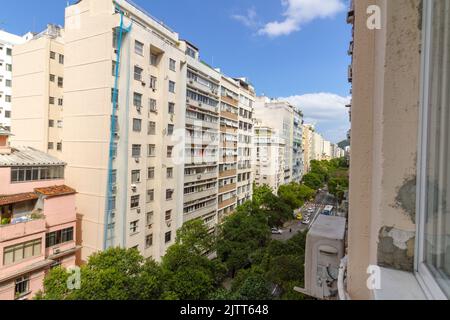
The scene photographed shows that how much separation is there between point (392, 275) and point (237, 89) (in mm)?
19455

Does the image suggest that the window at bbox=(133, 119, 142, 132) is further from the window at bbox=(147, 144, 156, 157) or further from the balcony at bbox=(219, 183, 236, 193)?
the balcony at bbox=(219, 183, 236, 193)

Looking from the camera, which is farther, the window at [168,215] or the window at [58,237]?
the window at [168,215]

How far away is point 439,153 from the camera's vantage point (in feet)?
3.00

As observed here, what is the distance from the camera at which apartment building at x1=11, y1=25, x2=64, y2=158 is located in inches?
461

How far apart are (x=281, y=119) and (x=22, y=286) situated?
27.3 m

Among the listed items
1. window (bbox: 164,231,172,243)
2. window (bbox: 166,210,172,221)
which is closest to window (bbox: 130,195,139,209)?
window (bbox: 166,210,172,221)

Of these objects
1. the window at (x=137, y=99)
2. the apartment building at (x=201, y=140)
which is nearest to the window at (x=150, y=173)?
the apartment building at (x=201, y=140)

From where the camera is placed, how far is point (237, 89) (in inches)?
768

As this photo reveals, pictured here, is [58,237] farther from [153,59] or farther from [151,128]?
[153,59]

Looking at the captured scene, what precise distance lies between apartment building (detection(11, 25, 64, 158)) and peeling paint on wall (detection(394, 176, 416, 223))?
542 inches

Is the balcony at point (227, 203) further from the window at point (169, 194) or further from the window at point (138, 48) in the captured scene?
the window at point (138, 48)

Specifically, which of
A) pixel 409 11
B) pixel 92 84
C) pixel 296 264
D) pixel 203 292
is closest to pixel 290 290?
pixel 296 264

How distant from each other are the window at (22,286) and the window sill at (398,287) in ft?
31.4

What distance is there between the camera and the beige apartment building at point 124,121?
389 inches
